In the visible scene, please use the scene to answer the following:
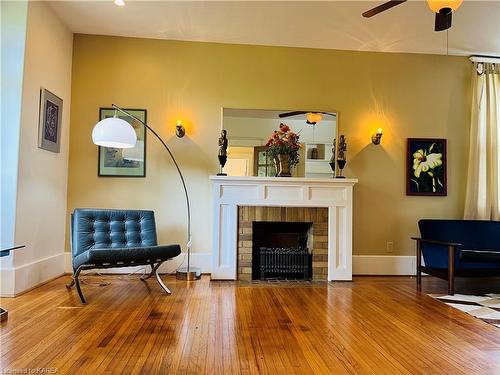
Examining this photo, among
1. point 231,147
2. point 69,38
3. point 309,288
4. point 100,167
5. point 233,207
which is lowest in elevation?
point 309,288

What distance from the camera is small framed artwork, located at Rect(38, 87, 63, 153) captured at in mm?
3412

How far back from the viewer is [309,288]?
3.52 metres

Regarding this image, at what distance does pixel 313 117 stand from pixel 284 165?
0.80 meters

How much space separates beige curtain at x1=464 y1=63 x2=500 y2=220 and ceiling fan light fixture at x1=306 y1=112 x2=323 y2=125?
6.70 feet

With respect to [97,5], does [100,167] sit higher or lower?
lower

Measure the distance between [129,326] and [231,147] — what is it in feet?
8.05

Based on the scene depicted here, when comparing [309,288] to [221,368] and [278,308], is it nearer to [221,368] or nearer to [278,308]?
[278,308]

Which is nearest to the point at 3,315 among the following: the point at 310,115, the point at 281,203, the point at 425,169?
the point at 281,203

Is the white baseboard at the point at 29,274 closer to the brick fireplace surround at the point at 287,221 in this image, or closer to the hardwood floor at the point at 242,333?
the hardwood floor at the point at 242,333

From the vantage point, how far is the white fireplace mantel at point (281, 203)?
3816 millimetres

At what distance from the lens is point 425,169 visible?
4340mm

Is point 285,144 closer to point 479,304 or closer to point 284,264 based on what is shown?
point 284,264

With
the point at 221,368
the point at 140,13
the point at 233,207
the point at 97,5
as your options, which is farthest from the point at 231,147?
the point at 221,368

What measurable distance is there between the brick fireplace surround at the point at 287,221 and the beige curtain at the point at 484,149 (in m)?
1.98
